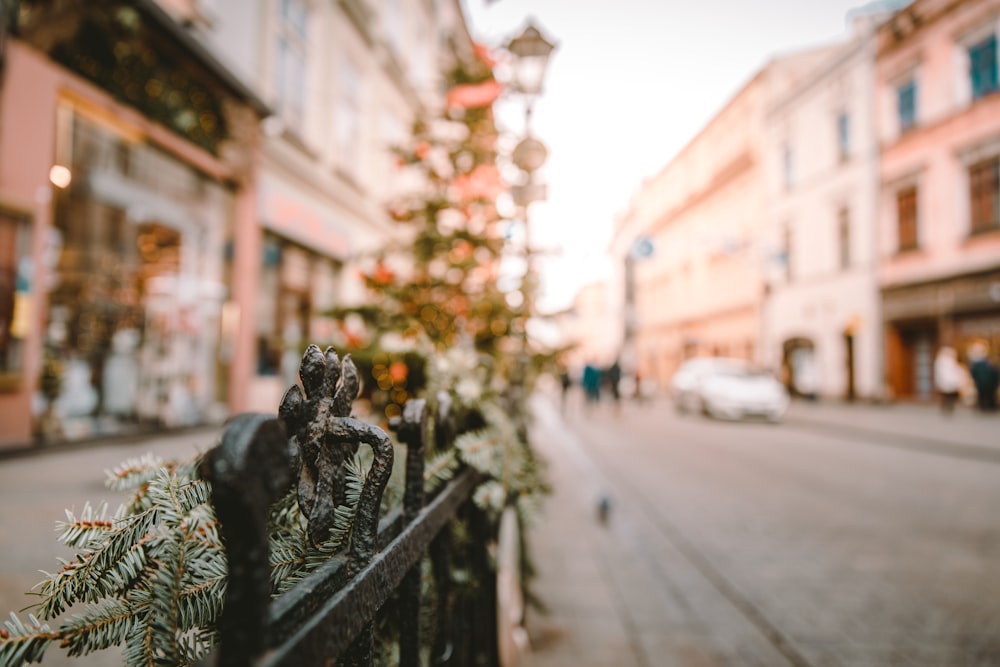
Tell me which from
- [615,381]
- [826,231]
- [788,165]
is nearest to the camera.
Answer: [615,381]

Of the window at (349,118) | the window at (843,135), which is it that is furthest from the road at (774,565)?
the window at (843,135)

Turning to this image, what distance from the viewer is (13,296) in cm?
518

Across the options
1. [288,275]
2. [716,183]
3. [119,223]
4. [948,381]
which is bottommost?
[948,381]

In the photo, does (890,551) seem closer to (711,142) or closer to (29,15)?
(29,15)

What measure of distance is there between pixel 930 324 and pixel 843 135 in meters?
8.24

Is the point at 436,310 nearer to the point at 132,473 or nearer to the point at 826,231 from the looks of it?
the point at 132,473

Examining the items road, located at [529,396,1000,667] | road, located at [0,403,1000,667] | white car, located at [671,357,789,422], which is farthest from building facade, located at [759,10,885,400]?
road, located at [0,403,1000,667]

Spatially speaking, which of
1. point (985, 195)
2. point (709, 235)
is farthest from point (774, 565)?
point (709, 235)

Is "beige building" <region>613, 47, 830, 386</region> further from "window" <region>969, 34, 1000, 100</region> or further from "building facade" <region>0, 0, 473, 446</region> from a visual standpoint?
"building facade" <region>0, 0, 473, 446</region>

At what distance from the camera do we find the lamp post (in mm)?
3758

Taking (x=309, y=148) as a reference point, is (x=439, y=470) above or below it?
below

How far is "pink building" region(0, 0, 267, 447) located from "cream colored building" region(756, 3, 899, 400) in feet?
69.5

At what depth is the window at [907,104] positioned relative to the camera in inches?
746

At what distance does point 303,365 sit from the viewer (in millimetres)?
719
